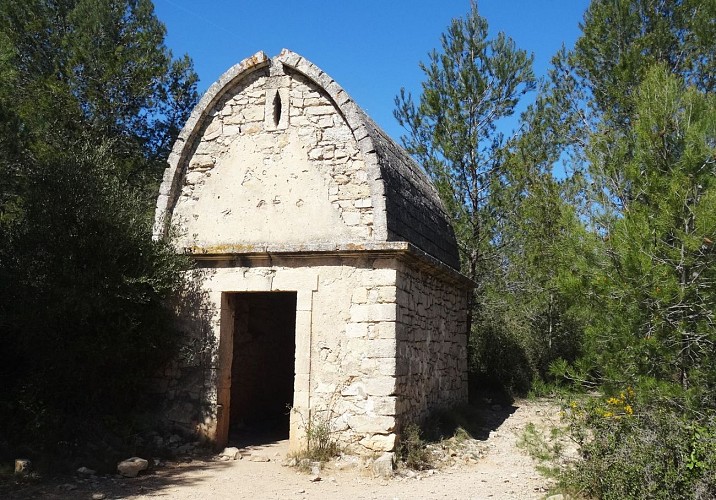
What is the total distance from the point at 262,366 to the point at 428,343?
11.4ft

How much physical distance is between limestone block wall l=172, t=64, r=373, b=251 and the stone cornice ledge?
150mm

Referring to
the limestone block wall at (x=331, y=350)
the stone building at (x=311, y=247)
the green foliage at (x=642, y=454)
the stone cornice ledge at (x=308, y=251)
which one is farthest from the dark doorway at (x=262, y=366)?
the green foliage at (x=642, y=454)

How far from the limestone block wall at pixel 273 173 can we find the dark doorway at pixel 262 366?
178 cm

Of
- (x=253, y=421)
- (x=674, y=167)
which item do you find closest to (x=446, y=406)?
(x=253, y=421)

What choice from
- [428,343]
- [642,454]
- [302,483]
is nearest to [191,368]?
[302,483]

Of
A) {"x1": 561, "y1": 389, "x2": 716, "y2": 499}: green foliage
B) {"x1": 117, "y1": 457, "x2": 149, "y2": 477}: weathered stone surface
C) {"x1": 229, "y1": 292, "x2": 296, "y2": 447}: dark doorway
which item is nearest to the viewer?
{"x1": 561, "y1": 389, "x2": 716, "y2": 499}: green foliage

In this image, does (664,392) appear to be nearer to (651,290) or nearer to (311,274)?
(651,290)

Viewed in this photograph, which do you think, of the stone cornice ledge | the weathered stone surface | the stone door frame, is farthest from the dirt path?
the stone cornice ledge

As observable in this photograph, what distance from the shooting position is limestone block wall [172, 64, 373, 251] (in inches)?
319

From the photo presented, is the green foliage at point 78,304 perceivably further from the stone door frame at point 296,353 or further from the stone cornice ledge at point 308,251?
the stone door frame at point 296,353

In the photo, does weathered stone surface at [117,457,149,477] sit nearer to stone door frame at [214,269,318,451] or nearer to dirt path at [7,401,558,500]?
dirt path at [7,401,558,500]

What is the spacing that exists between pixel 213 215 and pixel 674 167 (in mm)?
5604

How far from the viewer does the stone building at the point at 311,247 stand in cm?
747

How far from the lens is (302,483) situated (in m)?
6.64
